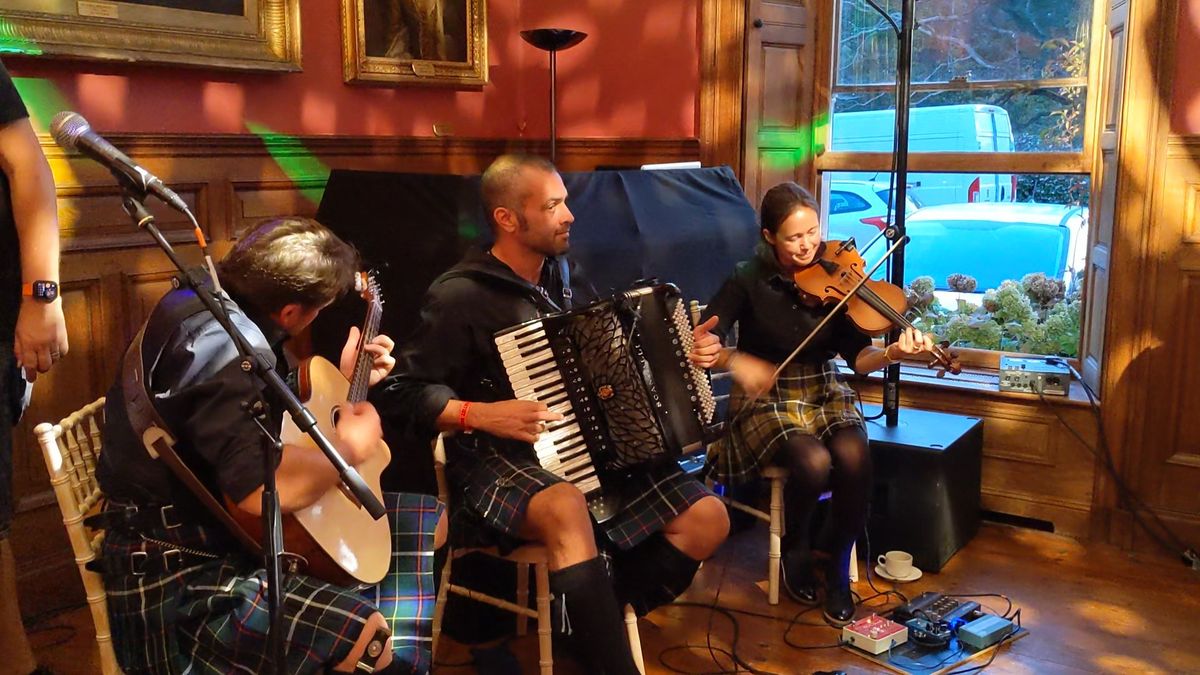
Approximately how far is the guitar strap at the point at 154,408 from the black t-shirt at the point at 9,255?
44cm

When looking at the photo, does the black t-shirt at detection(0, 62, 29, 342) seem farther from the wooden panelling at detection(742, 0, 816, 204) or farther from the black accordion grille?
the wooden panelling at detection(742, 0, 816, 204)

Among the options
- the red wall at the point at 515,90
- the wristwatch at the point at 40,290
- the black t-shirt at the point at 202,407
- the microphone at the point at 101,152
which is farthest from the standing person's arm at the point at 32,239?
the red wall at the point at 515,90

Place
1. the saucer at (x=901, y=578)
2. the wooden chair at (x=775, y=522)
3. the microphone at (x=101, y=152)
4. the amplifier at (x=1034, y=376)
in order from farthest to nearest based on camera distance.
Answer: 1. the amplifier at (x=1034, y=376)
2. the saucer at (x=901, y=578)
3. the wooden chair at (x=775, y=522)
4. the microphone at (x=101, y=152)

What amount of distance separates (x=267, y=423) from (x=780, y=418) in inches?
65.3

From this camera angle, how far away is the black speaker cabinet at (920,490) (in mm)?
2955

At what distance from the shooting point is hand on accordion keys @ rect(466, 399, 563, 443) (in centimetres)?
207

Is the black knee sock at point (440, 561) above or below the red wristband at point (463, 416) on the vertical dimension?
below

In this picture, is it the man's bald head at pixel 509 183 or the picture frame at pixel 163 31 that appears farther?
the picture frame at pixel 163 31

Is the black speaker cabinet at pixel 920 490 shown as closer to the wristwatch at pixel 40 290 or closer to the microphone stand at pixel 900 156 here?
the microphone stand at pixel 900 156

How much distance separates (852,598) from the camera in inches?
109

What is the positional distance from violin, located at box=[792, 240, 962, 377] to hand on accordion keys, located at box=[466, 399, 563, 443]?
90cm

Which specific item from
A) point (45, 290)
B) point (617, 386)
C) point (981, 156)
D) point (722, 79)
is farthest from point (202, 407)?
point (981, 156)

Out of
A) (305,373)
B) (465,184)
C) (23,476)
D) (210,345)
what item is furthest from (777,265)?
(23,476)

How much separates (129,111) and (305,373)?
4.62ft
